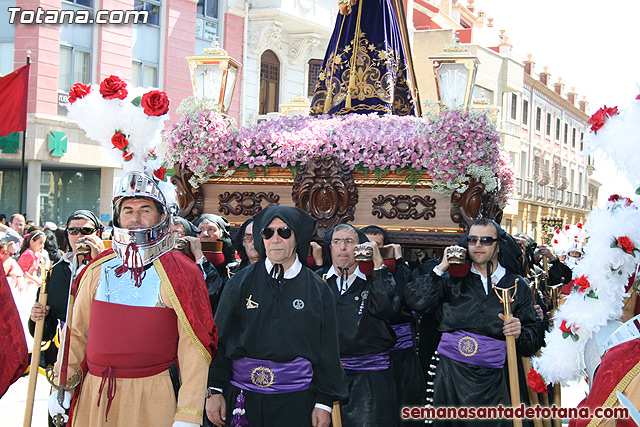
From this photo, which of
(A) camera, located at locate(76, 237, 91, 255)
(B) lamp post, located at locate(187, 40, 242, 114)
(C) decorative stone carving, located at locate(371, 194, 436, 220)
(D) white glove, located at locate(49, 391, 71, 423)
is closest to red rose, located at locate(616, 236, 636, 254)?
(D) white glove, located at locate(49, 391, 71, 423)

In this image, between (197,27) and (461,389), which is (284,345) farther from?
(197,27)

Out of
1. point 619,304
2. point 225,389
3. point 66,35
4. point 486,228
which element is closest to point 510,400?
point 486,228

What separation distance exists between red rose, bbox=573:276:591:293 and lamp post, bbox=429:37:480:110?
3162mm

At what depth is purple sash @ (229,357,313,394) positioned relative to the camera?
3867 millimetres

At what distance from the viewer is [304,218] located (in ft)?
13.5

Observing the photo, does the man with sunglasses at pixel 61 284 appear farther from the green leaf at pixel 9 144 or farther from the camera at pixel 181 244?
the green leaf at pixel 9 144

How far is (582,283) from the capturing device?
360cm

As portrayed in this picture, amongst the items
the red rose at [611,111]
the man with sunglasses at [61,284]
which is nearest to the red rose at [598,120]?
the red rose at [611,111]

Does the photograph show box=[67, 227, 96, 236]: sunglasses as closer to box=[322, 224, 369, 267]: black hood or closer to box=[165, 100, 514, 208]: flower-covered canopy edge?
box=[165, 100, 514, 208]: flower-covered canopy edge

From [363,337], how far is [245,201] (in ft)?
7.53

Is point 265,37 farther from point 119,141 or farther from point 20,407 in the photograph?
point 119,141

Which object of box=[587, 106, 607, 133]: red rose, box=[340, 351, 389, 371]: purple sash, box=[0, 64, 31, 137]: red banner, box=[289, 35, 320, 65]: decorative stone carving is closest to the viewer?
box=[587, 106, 607, 133]: red rose

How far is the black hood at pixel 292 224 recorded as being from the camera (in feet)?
13.2

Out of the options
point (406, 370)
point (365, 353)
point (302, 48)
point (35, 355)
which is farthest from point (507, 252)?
point (302, 48)
